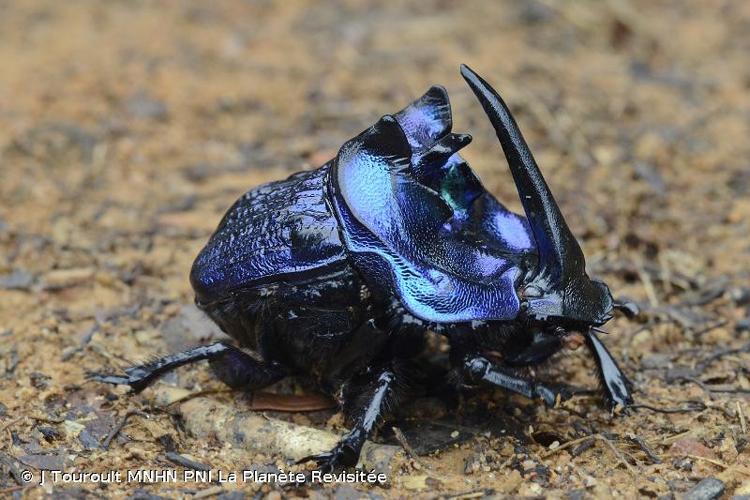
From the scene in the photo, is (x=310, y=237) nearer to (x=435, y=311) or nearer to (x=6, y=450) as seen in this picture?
(x=435, y=311)

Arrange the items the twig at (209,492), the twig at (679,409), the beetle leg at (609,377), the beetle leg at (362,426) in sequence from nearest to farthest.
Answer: the twig at (209,492) → the beetle leg at (362,426) → the beetle leg at (609,377) → the twig at (679,409)

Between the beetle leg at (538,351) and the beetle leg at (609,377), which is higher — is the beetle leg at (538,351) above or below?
above

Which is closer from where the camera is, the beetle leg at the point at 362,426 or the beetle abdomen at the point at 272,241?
the beetle leg at the point at 362,426

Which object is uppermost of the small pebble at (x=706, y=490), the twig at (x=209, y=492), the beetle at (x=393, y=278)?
the beetle at (x=393, y=278)

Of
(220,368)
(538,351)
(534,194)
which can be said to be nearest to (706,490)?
(538,351)

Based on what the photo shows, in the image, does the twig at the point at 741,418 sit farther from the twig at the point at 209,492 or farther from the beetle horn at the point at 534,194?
the twig at the point at 209,492

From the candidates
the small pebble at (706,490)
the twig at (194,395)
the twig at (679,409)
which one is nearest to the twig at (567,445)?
the twig at (679,409)

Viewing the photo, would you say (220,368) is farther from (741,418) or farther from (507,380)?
(741,418)

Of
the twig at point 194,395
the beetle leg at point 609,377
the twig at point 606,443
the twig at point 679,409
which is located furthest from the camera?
the twig at point 194,395
